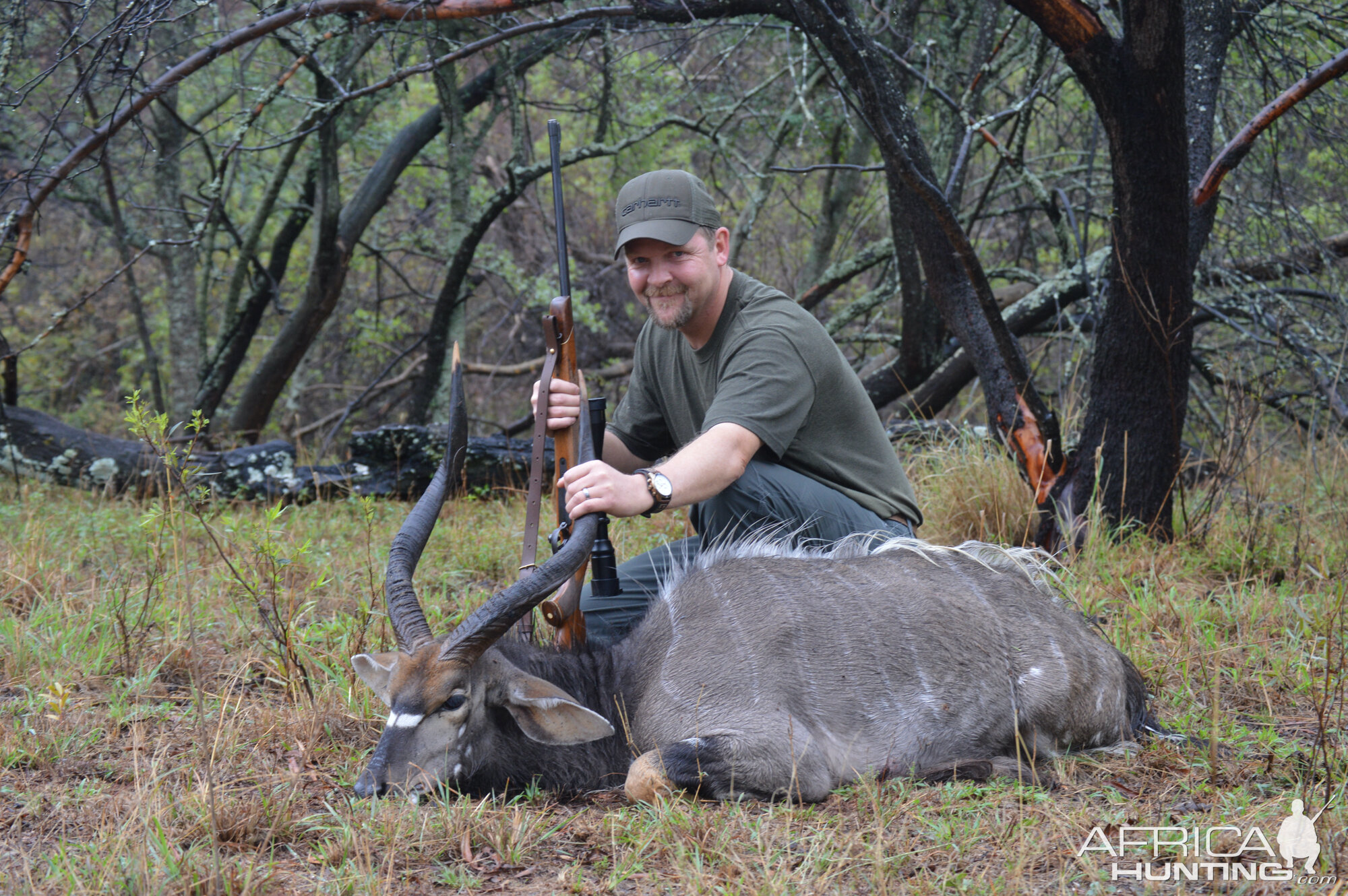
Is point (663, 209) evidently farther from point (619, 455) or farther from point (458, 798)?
point (458, 798)

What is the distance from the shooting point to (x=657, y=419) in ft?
A: 15.3

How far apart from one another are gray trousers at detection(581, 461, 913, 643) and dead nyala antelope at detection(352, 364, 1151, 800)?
0.77 feet

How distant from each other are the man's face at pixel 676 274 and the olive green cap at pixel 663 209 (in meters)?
0.06

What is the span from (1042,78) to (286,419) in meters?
8.25

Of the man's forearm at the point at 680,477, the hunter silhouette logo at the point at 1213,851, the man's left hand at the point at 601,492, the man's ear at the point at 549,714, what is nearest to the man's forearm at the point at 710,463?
the man's forearm at the point at 680,477

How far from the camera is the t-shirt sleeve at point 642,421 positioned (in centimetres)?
461

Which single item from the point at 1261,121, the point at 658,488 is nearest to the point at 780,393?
the point at 658,488

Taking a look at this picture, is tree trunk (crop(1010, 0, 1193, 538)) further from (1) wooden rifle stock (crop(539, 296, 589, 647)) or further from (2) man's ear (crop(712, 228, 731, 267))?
(1) wooden rifle stock (crop(539, 296, 589, 647))

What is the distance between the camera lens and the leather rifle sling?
357 centimetres

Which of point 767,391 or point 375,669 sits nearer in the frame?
point 375,669

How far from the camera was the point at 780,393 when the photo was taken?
12.3 ft

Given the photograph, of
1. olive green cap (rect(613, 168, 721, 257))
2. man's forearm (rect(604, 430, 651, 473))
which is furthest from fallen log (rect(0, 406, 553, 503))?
olive green cap (rect(613, 168, 721, 257))

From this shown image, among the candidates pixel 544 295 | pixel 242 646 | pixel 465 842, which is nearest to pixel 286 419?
pixel 544 295

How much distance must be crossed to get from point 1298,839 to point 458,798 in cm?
218
